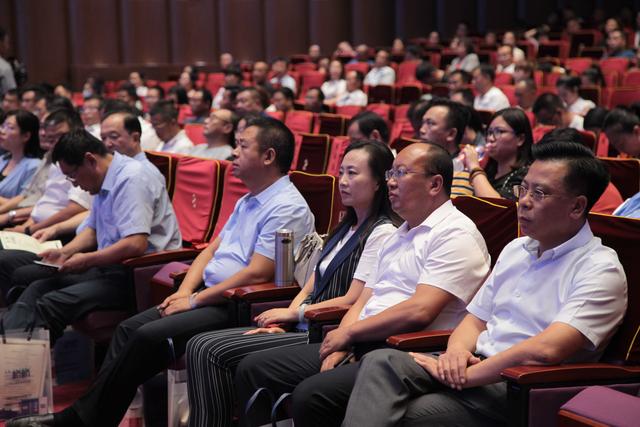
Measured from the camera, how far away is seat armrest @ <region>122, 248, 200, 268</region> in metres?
3.82

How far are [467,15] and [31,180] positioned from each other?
47.8 feet

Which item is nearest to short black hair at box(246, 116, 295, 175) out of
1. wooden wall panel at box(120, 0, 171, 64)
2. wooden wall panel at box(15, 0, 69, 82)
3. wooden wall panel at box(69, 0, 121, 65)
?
wooden wall panel at box(15, 0, 69, 82)

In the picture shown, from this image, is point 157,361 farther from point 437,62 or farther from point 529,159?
point 437,62

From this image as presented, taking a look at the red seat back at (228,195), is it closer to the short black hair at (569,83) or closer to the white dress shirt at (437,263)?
the white dress shirt at (437,263)

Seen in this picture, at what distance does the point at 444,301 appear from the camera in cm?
263

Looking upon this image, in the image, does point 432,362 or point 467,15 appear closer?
point 432,362

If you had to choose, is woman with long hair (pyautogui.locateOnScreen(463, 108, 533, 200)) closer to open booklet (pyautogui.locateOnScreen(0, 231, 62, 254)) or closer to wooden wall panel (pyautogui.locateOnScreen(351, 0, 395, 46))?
open booklet (pyautogui.locateOnScreen(0, 231, 62, 254))

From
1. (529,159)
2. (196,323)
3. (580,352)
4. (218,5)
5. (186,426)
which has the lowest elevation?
(186,426)

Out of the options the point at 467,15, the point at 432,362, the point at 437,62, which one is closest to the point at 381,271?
the point at 432,362

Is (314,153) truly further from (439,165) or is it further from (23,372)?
(439,165)

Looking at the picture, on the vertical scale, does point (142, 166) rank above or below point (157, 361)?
above

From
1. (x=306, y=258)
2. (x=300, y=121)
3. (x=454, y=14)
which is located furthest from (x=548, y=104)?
(x=454, y=14)

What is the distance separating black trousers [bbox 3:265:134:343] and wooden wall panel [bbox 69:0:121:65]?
1165cm

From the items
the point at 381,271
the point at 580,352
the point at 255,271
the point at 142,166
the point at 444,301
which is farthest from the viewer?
A: the point at 142,166
